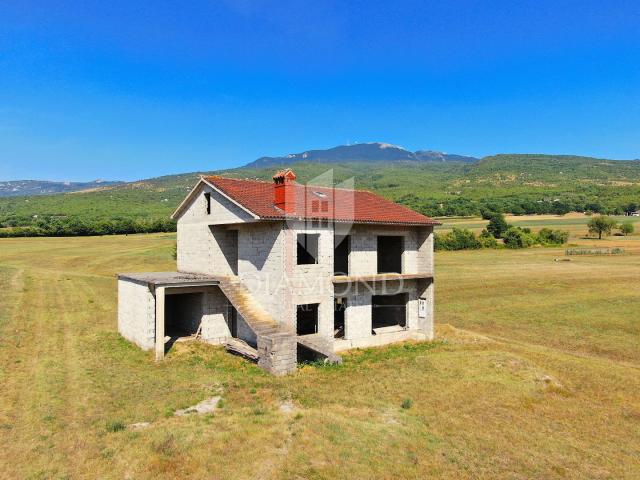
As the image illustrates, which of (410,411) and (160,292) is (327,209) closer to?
(160,292)

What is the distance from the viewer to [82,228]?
89.2 m

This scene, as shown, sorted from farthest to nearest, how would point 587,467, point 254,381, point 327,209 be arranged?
point 327,209 → point 254,381 → point 587,467

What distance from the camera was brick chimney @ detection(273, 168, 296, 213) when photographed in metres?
19.9

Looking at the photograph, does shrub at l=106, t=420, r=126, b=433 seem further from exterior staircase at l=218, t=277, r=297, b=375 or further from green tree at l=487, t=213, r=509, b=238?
green tree at l=487, t=213, r=509, b=238

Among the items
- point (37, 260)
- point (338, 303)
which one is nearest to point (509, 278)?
point (338, 303)

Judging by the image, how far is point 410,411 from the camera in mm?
13398

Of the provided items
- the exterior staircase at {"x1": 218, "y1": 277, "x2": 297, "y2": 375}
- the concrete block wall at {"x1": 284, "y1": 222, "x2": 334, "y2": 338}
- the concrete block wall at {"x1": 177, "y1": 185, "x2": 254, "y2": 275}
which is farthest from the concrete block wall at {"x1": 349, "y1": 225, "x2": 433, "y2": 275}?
the concrete block wall at {"x1": 177, "y1": 185, "x2": 254, "y2": 275}

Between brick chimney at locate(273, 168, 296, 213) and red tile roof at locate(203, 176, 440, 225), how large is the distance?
173 mm

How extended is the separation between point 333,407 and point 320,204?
Answer: 10660 millimetres

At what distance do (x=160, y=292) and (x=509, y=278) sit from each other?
3914cm

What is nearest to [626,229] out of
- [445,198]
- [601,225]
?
[601,225]

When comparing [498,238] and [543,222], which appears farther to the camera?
[543,222]

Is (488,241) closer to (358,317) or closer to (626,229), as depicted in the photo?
(626,229)

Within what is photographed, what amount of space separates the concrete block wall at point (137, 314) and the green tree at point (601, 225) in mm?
98134
